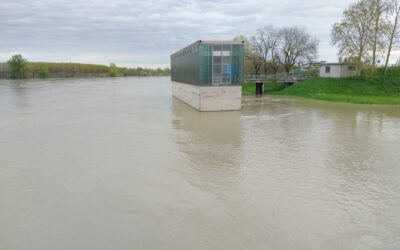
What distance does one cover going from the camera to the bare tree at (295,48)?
2379 inches

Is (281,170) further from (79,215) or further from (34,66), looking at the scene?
(34,66)

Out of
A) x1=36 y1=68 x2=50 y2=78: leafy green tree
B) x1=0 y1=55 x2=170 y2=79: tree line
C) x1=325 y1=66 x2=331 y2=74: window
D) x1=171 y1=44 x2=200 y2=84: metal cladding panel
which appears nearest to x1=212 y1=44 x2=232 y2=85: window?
x1=171 y1=44 x2=200 y2=84: metal cladding panel

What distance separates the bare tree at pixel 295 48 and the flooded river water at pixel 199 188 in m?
40.2

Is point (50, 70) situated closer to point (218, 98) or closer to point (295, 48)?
point (295, 48)

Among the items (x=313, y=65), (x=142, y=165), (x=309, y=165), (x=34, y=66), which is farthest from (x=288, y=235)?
(x=34, y=66)

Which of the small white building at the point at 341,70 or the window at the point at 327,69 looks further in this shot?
the window at the point at 327,69

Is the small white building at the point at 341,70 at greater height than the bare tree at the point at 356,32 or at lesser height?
lesser

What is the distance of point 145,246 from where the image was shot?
25.7 ft

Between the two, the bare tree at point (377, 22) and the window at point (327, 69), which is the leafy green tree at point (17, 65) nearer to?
the window at point (327, 69)

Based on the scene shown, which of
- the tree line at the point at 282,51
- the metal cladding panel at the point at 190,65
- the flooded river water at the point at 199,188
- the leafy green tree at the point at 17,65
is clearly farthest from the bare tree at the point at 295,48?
the leafy green tree at the point at 17,65

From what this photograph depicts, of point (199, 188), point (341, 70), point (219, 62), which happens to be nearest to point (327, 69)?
point (341, 70)

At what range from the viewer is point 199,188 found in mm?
11625

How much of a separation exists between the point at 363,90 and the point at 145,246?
140ft

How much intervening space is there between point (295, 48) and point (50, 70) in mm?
124438
